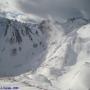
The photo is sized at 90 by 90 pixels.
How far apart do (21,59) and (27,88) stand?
1496 mm

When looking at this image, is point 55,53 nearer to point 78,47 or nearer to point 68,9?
point 78,47

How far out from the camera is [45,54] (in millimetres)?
6949

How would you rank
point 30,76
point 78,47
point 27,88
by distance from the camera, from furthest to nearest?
point 78,47 → point 30,76 → point 27,88

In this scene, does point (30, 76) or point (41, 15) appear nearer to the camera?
point (30, 76)

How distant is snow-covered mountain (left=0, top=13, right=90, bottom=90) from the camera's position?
5602mm

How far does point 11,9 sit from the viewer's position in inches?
307

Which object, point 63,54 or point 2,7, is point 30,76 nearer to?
point 63,54

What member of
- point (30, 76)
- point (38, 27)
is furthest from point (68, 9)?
point (30, 76)

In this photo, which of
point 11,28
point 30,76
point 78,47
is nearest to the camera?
point 30,76

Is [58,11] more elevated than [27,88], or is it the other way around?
[58,11]

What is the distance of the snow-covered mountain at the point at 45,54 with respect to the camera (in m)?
5.60

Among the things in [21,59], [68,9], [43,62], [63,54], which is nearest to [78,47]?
[63,54]

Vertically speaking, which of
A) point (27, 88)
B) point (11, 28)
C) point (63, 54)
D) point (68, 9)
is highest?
point (68, 9)

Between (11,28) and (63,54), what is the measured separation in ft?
4.33
